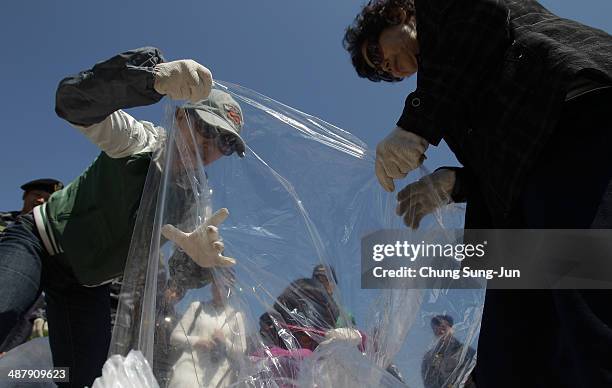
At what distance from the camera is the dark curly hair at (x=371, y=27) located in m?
0.89

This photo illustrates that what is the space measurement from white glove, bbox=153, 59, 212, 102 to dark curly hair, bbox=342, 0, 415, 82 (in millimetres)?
332

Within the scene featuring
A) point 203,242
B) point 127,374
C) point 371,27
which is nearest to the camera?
point 127,374

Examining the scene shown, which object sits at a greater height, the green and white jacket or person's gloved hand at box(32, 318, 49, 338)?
the green and white jacket

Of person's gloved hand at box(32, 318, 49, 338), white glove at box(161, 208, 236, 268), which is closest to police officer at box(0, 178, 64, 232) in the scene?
person's gloved hand at box(32, 318, 49, 338)

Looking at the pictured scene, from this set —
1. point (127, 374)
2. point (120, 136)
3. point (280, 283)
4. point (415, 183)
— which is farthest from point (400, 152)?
point (120, 136)

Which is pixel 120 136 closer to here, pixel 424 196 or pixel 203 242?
pixel 203 242

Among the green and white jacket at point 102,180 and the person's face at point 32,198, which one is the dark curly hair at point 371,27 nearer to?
the green and white jacket at point 102,180

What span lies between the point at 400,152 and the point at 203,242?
0.38 meters

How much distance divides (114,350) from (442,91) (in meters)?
0.64

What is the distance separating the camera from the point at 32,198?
182 centimetres

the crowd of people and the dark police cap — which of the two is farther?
the dark police cap

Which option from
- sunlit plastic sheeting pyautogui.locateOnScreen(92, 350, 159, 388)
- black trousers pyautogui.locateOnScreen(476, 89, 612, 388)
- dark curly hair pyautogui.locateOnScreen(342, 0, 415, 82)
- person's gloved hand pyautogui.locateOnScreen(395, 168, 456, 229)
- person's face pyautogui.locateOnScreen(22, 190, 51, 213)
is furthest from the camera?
person's face pyautogui.locateOnScreen(22, 190, 51, 213)

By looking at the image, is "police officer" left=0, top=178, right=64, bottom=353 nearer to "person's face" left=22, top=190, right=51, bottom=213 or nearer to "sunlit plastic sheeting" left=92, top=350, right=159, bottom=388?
"person's face" left=22, top=190, right=51, bottom=213

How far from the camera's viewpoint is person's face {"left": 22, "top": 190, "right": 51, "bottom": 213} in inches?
71.4
